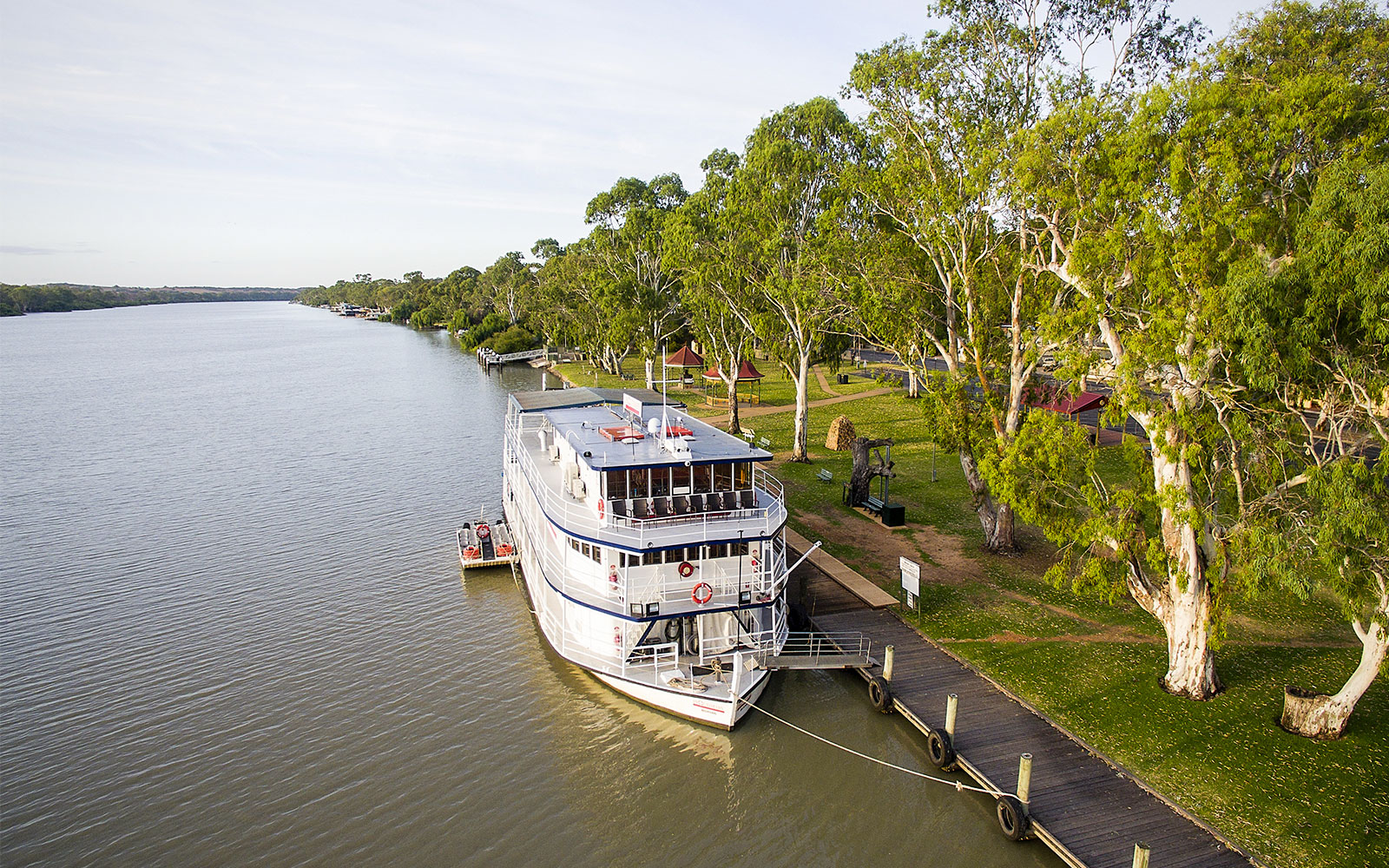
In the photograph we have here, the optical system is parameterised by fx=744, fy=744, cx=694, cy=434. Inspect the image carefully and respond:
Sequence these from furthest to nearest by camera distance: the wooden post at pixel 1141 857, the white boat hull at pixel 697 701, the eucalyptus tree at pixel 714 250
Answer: the eucalyptus tree at pixel 714 250 → the white boat hull at pixel 697 701 → the wooden post at pixel 1141 857

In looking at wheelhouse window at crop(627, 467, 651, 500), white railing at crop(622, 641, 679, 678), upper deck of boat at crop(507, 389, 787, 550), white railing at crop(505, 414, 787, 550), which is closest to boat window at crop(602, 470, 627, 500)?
upper deck of boat at crop(507, 389, 787, 550)

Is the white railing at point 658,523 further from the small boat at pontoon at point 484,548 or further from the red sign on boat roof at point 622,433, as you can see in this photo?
the small boat at pontoon at point 484,548

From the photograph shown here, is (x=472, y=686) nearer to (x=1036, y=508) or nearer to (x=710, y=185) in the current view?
(x=1036, y=508)

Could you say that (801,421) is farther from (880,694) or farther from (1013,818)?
(1013,818)

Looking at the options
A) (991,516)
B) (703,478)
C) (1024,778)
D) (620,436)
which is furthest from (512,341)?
(1024,778)

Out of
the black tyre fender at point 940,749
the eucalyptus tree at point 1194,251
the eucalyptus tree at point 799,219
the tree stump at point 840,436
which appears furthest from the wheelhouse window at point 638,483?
the tree stump at point 840,436
